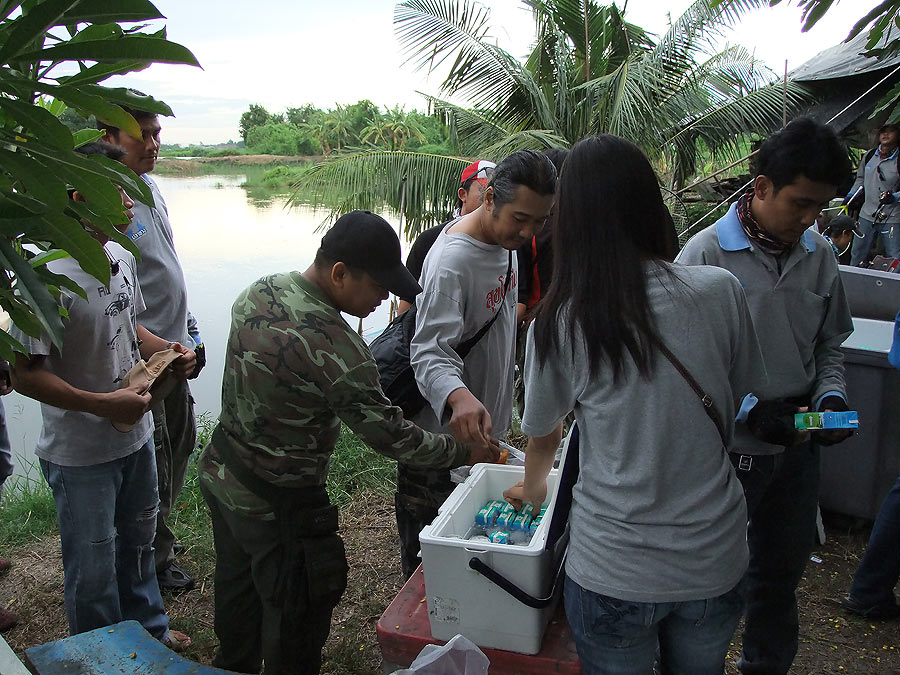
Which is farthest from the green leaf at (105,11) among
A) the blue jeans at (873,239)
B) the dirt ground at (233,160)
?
the blue jeans at (873,239)

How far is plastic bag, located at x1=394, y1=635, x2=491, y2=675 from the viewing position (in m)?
1.68

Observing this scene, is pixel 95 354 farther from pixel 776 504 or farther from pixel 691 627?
pixel 776 504

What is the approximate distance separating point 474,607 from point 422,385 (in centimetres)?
76

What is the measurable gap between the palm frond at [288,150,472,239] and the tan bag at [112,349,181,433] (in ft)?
21.8

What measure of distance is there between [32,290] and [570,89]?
984 cm

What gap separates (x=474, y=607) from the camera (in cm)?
180

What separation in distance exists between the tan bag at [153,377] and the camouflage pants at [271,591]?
479mm

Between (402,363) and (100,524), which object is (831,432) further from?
(100,524)

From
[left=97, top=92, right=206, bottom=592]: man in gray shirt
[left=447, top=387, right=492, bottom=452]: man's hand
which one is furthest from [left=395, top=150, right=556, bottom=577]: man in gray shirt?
[left=97, top=92, right=206, bottom=592]: man in gray shirt

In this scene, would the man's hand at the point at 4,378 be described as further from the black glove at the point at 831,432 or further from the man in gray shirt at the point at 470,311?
the black glove at the point at 831,432

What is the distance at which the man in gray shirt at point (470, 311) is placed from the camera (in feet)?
7.47

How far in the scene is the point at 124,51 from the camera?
3.55ft

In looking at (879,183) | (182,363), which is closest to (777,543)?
(182,363)

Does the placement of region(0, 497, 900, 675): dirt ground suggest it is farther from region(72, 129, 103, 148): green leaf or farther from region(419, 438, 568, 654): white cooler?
region(72, 129, 103, 148): green leaf
